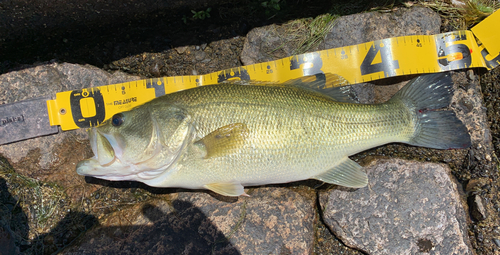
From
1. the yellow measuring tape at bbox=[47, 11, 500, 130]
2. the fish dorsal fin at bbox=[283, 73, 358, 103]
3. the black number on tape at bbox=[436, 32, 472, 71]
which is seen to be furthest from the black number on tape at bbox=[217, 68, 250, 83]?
the black number on tape at bbox=[436, 32, 472, 71]

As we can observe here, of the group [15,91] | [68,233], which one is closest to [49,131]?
[15,91]

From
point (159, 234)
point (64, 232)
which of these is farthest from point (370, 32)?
point (64, 232)

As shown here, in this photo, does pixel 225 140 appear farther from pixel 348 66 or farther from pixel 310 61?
pixel 348 66

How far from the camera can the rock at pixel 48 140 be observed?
280 cm

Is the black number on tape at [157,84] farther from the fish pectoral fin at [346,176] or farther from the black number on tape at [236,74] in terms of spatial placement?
the fish pectoral fin at [346,176]

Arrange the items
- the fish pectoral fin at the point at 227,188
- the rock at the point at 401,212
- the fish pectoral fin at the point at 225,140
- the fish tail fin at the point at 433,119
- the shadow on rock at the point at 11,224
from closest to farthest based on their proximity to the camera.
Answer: the fish pectoral fin at the point at 225,140 < the fish pectoral fin at the point at 227,188 < the rock at the point at 401,212 < the fish tail fin at the point at 433,119 < the shadow on rock at the point at 11,224

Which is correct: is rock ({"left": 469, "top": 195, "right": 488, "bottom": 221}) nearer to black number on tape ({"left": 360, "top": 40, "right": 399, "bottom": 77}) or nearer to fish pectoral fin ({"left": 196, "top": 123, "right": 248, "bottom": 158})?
black number on tape ({"left": 360, "top": 40, "right": 399, "bottom": 77})

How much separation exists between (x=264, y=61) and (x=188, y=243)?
1.99 m

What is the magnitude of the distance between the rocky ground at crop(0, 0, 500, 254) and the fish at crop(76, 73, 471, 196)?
0.36 meters

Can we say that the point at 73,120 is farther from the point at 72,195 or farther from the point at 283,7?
the point at 283,7

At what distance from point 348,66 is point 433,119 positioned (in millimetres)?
940

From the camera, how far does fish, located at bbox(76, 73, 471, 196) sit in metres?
2.18

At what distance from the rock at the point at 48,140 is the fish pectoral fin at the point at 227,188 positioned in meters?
1.51

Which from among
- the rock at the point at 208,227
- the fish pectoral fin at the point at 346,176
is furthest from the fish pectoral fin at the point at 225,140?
the fish pectoral fin at the point at 346,176
